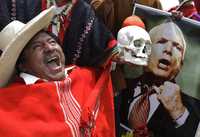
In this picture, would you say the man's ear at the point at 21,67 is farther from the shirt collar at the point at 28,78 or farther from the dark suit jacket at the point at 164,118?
the dark suit jacket at the point at 164,118

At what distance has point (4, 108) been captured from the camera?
1396 millimetres

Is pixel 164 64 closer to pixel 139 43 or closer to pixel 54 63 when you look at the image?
pixel 139 43

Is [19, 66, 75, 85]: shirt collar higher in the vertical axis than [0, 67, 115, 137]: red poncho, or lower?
higher

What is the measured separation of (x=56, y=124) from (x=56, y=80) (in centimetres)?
15

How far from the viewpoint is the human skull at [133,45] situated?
5.15 feet

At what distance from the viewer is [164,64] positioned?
1.71 m

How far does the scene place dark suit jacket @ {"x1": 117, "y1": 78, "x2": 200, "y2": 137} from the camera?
1.73 metres

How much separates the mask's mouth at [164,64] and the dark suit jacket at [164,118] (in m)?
0.12

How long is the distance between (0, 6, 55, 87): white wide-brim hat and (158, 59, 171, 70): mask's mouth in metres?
0.45

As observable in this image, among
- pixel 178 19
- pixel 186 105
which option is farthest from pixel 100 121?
pixel 178 19

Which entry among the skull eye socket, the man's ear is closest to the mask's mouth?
the skull eye socket

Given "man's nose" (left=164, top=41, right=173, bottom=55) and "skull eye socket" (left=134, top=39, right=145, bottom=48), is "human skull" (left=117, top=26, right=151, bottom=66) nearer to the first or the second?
"skull eye socket" (left=134, top=39, right=145, bottom=48)

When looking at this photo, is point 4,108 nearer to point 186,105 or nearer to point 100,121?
point 100,121

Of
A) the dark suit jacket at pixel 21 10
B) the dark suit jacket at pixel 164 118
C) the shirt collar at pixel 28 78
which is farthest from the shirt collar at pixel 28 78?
the dark suit jacket at pixel 164 118
